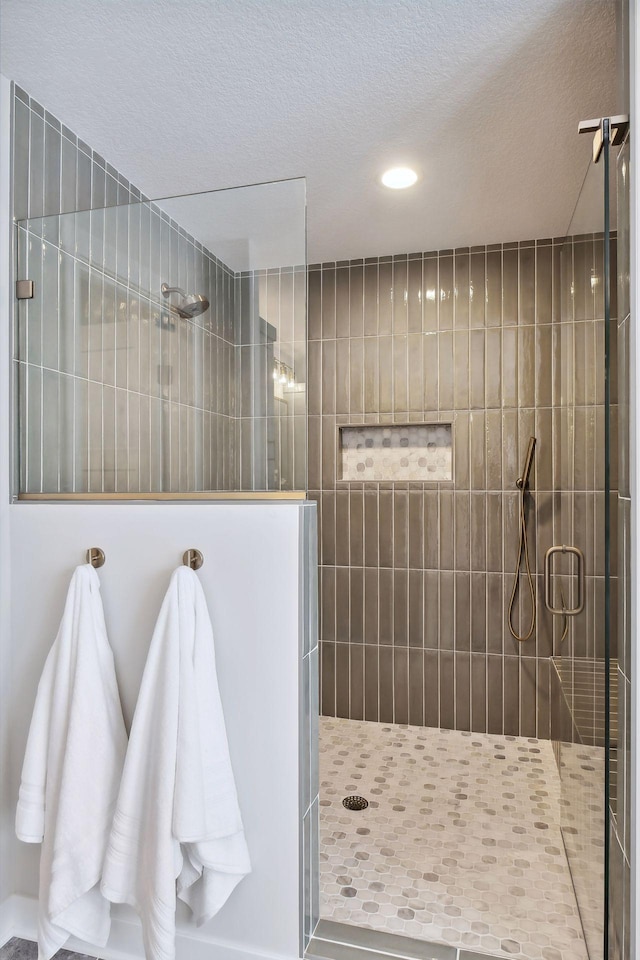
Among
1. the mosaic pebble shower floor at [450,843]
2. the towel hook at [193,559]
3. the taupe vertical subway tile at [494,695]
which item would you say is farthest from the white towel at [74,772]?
the taupe vertical subway tile at [494,695]

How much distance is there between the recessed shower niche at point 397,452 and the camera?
3217 mm

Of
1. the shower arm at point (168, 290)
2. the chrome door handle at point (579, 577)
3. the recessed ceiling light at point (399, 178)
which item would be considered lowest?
the chrome door handle at point (579, 577)

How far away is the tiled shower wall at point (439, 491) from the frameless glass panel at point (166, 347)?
174 centimetres

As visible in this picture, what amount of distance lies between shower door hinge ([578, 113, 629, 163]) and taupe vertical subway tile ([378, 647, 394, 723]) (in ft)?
8.23

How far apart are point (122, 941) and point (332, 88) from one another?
2.55 m

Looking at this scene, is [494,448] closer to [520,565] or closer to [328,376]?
[520,565]

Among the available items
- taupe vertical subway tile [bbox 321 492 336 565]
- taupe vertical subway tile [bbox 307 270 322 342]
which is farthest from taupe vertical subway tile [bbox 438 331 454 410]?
taupe vertical subway tile [bbox 321 492 336 565]

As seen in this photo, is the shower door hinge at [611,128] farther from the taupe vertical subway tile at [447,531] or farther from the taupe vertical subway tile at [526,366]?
the taupe vertical subway tile at [447,531]

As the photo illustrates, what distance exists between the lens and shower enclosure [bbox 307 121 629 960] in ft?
6.57

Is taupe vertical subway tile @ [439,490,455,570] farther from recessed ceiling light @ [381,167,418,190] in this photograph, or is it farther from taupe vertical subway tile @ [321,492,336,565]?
recessed ceiling light @ [381,167,418,190]

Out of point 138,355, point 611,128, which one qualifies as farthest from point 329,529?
point 611,128

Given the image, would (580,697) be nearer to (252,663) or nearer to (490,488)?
(252,663)

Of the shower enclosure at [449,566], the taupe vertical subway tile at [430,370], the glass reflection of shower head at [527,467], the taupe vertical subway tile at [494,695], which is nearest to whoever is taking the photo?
the shower enclosure at [449,566]

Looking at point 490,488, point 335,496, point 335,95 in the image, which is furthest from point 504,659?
point 335,95
